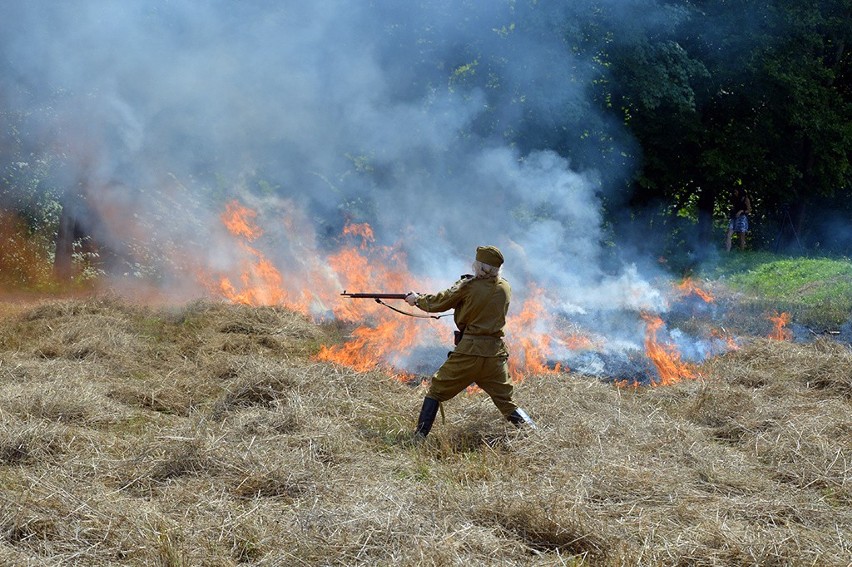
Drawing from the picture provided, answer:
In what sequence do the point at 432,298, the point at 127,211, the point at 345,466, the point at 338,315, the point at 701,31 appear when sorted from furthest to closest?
the point at 701,31, the point at 127,211, the point at 338,315, the point at 432,298, the point at 345,466

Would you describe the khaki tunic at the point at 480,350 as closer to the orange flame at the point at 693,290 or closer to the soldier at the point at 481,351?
the soldier at the point at 481,351

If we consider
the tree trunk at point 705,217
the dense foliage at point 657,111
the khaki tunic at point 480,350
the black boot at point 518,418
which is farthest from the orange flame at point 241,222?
the tree trunk at point 705,217

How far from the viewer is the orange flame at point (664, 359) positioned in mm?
9049

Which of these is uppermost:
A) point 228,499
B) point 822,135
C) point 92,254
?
point 822,135

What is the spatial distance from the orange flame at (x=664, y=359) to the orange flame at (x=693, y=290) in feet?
9.14

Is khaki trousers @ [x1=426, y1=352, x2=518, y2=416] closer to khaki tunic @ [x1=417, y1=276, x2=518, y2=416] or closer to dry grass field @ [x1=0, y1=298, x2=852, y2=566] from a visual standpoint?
khaki tunic @ [x1=417, y1=276, x2=518, y2=416]

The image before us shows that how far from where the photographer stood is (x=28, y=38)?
1238 centimetres

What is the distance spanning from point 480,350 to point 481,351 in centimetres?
1

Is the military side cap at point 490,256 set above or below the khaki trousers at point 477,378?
above

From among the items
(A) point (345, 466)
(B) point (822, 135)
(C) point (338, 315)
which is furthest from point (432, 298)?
(B) point (822, 135)

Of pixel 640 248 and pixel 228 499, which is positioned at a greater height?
pixel 640 248

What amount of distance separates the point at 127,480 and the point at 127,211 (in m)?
11.0

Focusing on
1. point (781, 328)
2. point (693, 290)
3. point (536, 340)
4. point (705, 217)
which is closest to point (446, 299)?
point (536, 340)

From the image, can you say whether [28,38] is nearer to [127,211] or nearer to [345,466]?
[127,211]
